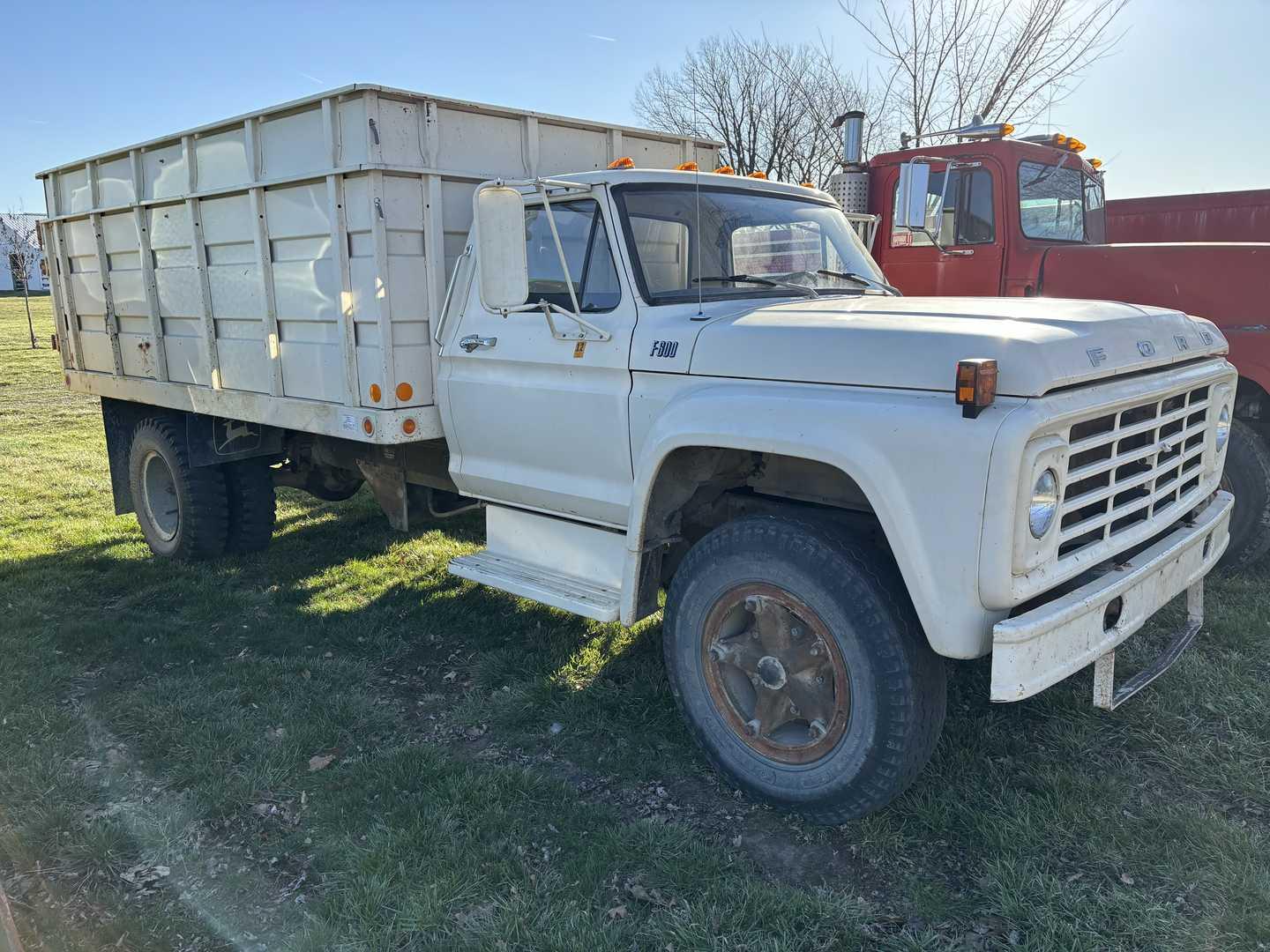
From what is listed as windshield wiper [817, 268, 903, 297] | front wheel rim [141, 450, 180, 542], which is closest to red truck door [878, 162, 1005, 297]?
windshield wiper [817, 268, 903, 297]

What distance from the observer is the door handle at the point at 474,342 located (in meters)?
4.19

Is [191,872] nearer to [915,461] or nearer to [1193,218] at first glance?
[915,461]

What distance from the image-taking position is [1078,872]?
2879 millimetres

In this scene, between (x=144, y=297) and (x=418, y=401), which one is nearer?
(x=418, y=401)

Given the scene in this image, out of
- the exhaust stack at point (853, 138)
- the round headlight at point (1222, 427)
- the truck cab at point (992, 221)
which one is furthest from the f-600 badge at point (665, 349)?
the exhaust stack at point (853, 138)

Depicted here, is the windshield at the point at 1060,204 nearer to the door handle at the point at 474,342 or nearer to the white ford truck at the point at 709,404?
the white ford truck at the point at 709,404

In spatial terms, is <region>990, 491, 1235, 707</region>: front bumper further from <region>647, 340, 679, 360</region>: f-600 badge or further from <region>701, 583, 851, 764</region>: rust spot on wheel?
<region>647, 340, 679, 360</region>: f-600 badge

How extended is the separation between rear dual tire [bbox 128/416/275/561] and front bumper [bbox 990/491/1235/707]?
5.06 meters

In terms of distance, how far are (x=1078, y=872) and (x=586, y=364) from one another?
2.46 meters

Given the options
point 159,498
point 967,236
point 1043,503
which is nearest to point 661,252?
point 1043,503

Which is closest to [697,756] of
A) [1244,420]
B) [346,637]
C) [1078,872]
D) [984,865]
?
[984,865]

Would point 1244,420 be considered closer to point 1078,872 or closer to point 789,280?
point 789,280

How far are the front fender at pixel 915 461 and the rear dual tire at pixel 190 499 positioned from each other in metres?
4.20

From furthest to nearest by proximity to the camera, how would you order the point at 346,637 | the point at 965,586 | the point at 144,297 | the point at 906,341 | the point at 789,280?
the point at 144,297, the point at 346,637, the point at 789,280, the point at 906,341, the point at 965,586
